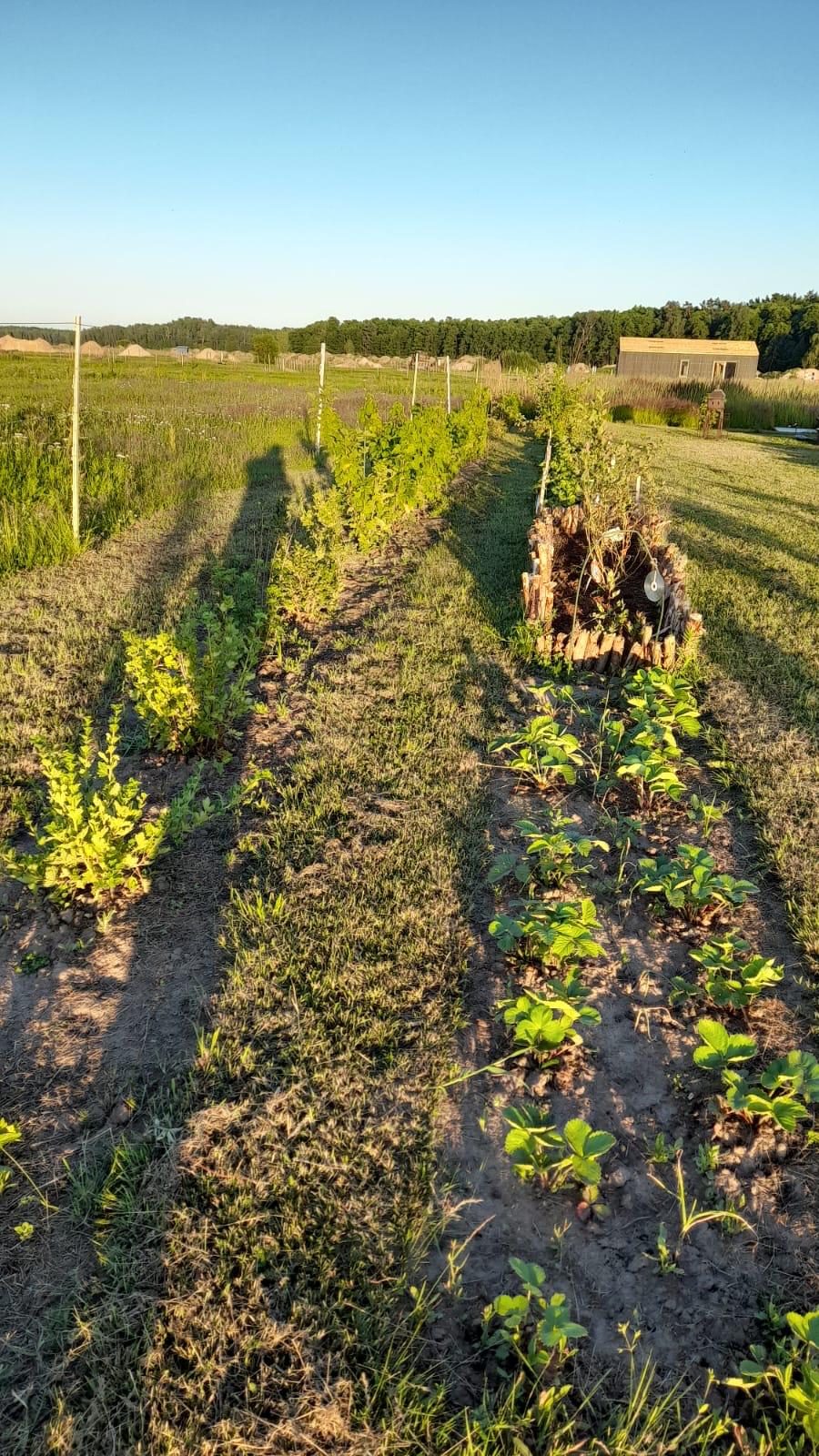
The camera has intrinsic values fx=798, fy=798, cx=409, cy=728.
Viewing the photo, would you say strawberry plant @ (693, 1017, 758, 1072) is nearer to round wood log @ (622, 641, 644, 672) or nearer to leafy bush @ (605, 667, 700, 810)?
leafy bush @ (605, 667, 700, 810)

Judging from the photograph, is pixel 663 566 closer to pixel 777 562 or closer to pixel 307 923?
pixel 777 562

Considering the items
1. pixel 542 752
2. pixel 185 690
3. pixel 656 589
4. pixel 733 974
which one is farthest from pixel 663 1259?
pixel 656 589

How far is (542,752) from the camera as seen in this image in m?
4.27

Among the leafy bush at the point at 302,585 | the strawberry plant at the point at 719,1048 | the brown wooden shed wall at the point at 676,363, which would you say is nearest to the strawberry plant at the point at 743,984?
the strawberry plant at the point at 719,1048

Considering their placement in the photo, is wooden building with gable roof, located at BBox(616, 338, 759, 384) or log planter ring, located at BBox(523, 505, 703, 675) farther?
wooden building with gable roof, located at BBox(616, 338, 759, 384)

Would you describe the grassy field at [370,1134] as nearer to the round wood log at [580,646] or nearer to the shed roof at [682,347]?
the round wood log at [580,646]

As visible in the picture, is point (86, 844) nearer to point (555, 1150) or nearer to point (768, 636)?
point (555, 1150)

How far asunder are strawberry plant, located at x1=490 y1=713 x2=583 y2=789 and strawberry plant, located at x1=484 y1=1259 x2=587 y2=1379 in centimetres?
235

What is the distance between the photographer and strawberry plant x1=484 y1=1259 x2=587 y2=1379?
170cm

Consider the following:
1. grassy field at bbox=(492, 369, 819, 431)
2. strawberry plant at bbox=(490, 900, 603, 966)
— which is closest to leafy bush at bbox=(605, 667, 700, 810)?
strawberry plant at bbox=(490, 900, 603, 966)

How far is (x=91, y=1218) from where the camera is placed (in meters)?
2.04

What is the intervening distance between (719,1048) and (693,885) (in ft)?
2.73

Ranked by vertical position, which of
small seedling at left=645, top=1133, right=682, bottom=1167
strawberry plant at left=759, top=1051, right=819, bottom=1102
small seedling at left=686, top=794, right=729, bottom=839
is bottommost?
small seedling at left=645, top=1133, right=682, bottom=1167

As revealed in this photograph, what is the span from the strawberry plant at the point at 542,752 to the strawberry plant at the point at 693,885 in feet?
2.35
